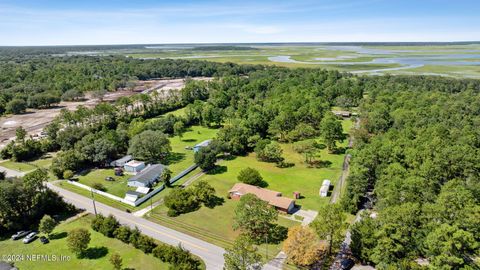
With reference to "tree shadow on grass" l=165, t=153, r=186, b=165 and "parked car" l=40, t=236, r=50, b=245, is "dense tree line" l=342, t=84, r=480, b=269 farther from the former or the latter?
"parked car" l=40, t=236, r=50, b=245

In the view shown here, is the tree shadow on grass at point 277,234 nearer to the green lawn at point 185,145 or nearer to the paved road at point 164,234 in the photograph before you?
the paved road at point 164,234

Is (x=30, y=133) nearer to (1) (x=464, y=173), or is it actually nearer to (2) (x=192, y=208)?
(2) (x=192, y=208)

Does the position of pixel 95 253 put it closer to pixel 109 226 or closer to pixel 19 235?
pixel 109 226

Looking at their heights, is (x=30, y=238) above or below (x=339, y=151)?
below

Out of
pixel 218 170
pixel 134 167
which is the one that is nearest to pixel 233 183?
pixel 218 170

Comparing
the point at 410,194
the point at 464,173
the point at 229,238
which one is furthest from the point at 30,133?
the point at 464,173

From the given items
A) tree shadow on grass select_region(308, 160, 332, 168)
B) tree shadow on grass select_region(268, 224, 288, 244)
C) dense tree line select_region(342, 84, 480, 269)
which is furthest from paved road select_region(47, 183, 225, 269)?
tree shadow on grass select_region(308, 160, 332, 168)

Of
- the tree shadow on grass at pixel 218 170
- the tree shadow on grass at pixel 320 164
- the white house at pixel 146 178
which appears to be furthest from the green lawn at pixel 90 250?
the tree shadow on grass at pixel 320 164
